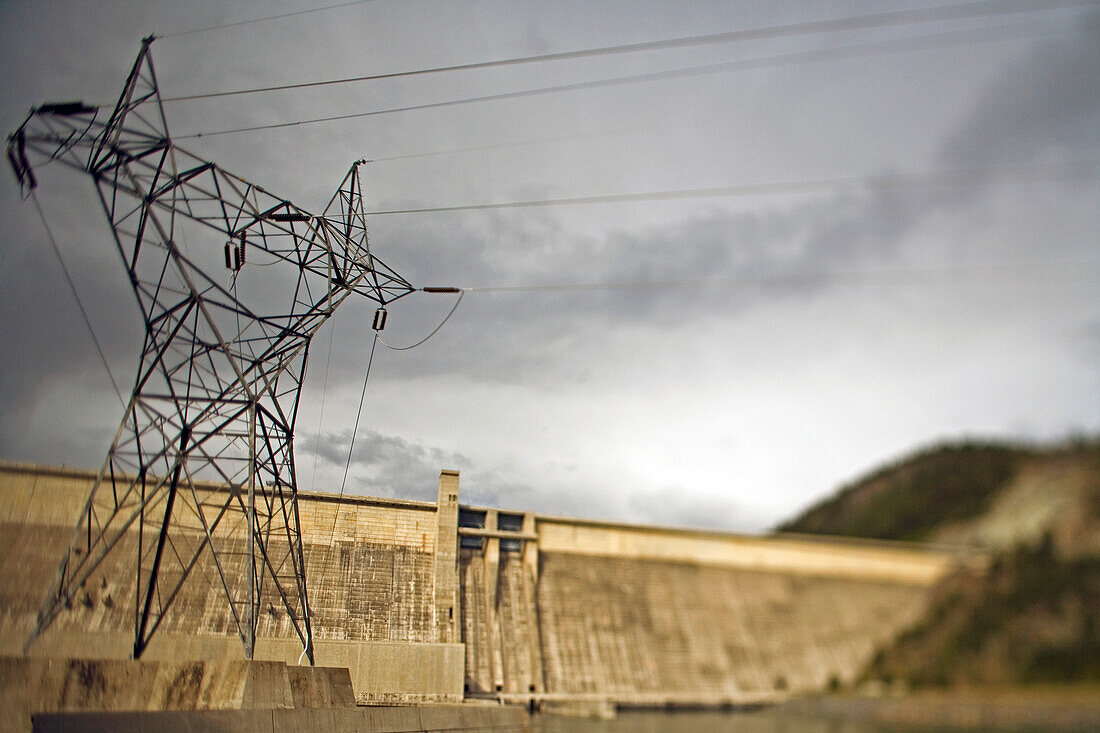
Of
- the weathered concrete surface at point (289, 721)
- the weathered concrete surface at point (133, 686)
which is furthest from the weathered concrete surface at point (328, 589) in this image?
the weathered concrete surface at point (133, 686)

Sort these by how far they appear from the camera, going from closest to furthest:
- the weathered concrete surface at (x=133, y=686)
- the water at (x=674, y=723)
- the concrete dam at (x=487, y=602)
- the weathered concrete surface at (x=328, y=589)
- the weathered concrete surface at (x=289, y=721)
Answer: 1. the weathered concrete surface at (x=289, y=721)
2. the weathered concrete surface at (x=133, y=686)
3. the water at (x=674, y=723)
4. the weathered concrete surface at (x=328, y=589)
5. the concrete dam at (x=487, y=602)

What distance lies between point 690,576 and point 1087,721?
1465 inches

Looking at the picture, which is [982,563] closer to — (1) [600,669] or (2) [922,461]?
(2) [922,461]

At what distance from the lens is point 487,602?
3503 cm

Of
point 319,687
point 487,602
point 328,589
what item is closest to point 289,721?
point 319,687

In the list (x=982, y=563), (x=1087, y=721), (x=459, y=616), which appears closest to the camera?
(x=1087, y=721)

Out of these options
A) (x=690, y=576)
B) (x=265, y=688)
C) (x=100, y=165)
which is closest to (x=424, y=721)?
(x=265, y=688)

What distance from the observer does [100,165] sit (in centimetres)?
1741

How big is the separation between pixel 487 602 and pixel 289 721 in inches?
834

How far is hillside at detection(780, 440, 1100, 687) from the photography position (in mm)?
5340

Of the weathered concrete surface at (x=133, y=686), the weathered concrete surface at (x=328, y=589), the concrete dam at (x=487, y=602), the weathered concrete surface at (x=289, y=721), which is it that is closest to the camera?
the weathered concrete surface at (x=289, y=721)

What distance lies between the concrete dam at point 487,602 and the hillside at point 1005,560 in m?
13.1

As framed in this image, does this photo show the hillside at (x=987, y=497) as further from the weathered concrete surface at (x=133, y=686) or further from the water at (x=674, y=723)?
the weathered concrete surface at (x=133, y=686)

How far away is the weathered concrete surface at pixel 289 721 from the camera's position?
11.1 meters
